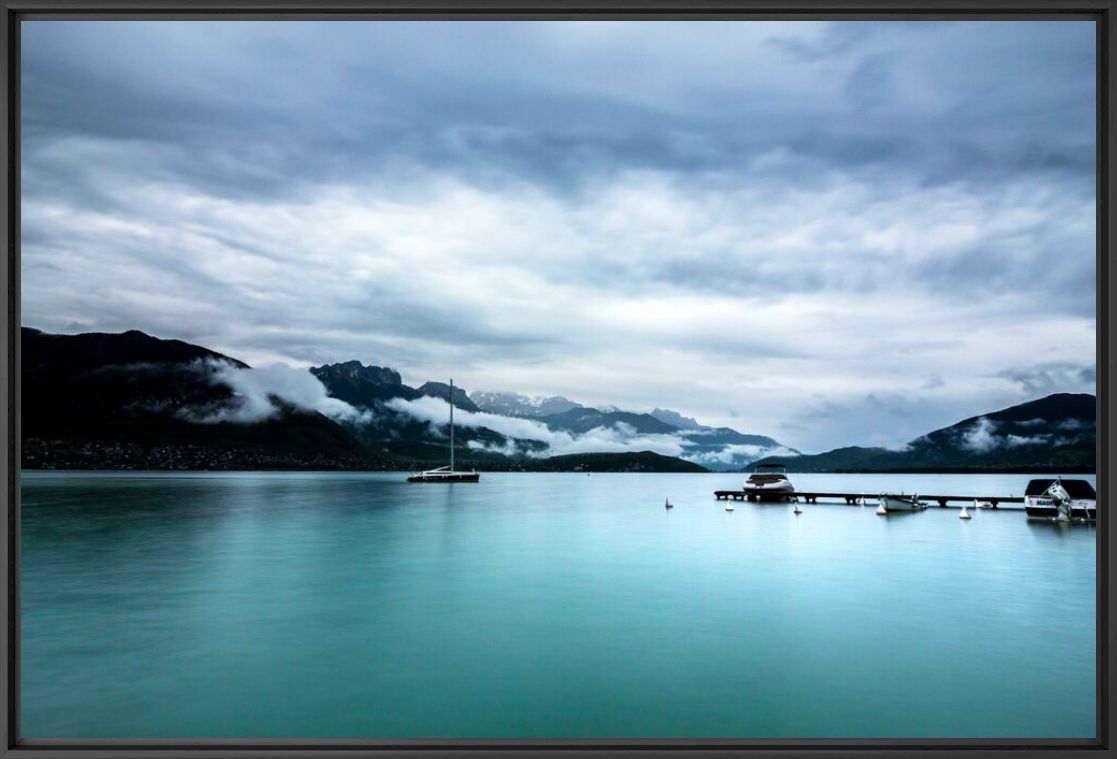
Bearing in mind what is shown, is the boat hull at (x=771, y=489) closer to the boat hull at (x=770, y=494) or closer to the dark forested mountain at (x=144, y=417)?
the boat hull at (x=770, y=494)

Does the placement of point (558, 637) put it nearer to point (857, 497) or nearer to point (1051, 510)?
point (1051, 510)

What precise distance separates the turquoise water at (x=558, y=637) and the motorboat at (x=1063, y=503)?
A: 12.6 feet

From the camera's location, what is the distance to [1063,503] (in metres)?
21.5

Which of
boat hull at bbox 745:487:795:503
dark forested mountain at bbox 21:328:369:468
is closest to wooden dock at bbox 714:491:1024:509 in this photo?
boat hull at bbox 745:487:795:503

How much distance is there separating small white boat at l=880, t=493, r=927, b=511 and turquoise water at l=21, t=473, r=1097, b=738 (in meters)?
6.86

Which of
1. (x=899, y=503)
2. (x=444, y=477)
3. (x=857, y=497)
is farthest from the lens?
(x=444, y=477)

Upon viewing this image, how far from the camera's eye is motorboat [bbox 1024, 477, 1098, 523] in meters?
21.5

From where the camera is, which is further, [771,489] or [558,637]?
[771,489]

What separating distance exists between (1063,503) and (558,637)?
20.2 m

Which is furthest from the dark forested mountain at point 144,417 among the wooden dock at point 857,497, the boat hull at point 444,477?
the wooden dock at point 857,497

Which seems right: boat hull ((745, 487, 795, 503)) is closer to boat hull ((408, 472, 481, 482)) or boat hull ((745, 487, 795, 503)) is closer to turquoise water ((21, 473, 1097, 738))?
turquoise water ((21, 473, 1097, 738))

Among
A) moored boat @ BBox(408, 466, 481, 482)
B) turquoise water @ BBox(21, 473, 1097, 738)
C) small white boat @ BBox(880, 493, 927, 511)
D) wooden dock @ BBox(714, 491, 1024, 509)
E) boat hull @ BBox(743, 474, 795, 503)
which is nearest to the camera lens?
turquoise water @ BBox(21, 473, 1097, 738)

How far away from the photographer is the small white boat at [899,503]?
25.7 metres

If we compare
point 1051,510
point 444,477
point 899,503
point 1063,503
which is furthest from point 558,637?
point 444,477
